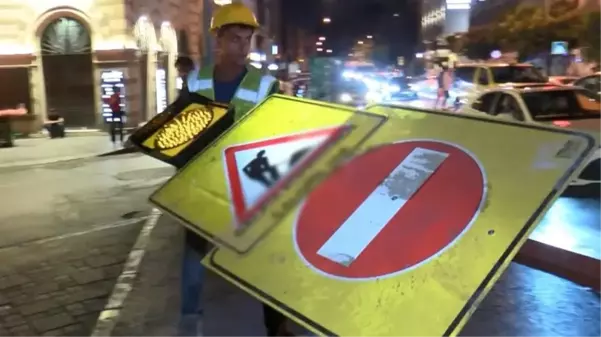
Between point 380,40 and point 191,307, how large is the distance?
395ft

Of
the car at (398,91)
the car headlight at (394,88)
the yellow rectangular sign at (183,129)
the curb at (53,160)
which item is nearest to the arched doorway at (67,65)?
the curb at (53,160)

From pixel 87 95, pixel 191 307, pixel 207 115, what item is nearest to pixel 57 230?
pixel 191 307

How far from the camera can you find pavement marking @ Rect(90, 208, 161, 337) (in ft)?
16.7

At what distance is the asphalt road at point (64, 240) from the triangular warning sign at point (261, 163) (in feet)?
9.41

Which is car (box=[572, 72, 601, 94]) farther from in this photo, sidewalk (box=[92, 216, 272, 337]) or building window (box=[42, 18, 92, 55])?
sidewalk (box=[92, 216, 272, 337])

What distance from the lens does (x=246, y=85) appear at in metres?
3.97

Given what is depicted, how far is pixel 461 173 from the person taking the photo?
2.19 meters

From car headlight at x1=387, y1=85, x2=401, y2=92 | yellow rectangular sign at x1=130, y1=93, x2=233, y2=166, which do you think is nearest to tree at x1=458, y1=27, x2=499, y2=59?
car headlight at x1=387, y1=85, x2=401, y2=92

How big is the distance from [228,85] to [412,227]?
2160mm

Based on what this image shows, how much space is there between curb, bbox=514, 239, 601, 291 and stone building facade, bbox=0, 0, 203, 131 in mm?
18730

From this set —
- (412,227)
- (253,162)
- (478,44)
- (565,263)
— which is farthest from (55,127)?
(478,44)

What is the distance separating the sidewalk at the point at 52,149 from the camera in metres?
16.5

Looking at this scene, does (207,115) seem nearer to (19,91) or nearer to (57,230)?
(57,230)

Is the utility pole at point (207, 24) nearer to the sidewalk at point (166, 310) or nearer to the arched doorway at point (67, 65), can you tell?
the arched doorway at point (67, 65)
